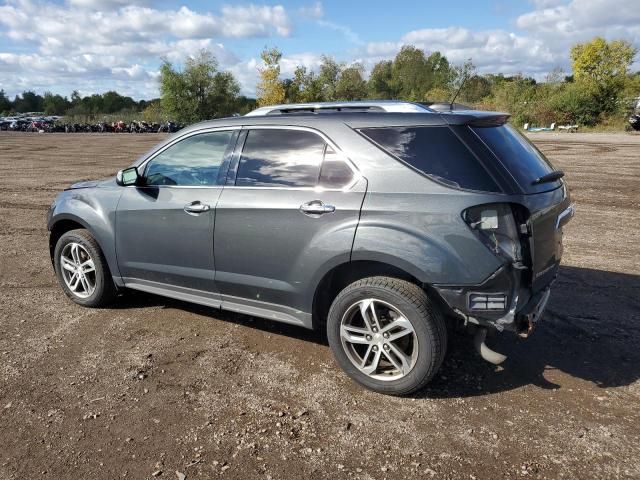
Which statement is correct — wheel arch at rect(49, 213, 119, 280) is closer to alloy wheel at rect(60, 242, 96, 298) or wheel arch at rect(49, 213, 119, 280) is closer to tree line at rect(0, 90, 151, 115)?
alloy wheel at rect(60, 242, 96, 298)

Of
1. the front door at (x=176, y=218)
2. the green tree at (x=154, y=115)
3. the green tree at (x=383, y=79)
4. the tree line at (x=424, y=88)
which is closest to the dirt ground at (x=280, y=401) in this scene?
the front door at (x=176, y=218)

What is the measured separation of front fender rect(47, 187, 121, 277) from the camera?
14.9 feet

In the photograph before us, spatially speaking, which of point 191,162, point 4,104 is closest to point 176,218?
point 191,162

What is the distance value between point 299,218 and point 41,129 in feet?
231

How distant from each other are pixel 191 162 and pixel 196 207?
468 millimetres

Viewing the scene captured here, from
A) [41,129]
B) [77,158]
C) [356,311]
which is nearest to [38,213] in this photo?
[356,311]

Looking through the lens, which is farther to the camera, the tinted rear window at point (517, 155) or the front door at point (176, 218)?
the front door at point (176, 218)

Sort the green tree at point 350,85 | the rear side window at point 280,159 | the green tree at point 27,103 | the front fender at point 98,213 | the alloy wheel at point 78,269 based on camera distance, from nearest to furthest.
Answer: the rear side window at point 280,159 → the front fender at point 98,213 → the alloy wheel at point 78,269 → the green tree at point 350,85 → the green tree at point 27,103

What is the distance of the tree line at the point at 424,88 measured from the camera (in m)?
47.7

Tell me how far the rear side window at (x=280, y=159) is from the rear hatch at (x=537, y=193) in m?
1.09

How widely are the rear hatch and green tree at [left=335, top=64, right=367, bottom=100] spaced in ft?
216

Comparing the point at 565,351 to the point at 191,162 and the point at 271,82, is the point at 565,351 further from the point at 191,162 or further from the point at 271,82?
the point at 271,82

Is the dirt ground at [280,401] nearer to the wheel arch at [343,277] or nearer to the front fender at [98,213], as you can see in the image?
the wheel arch at [343,277]

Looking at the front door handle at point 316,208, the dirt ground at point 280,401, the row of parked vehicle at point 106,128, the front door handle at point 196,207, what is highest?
the front door handle at point 316,208
